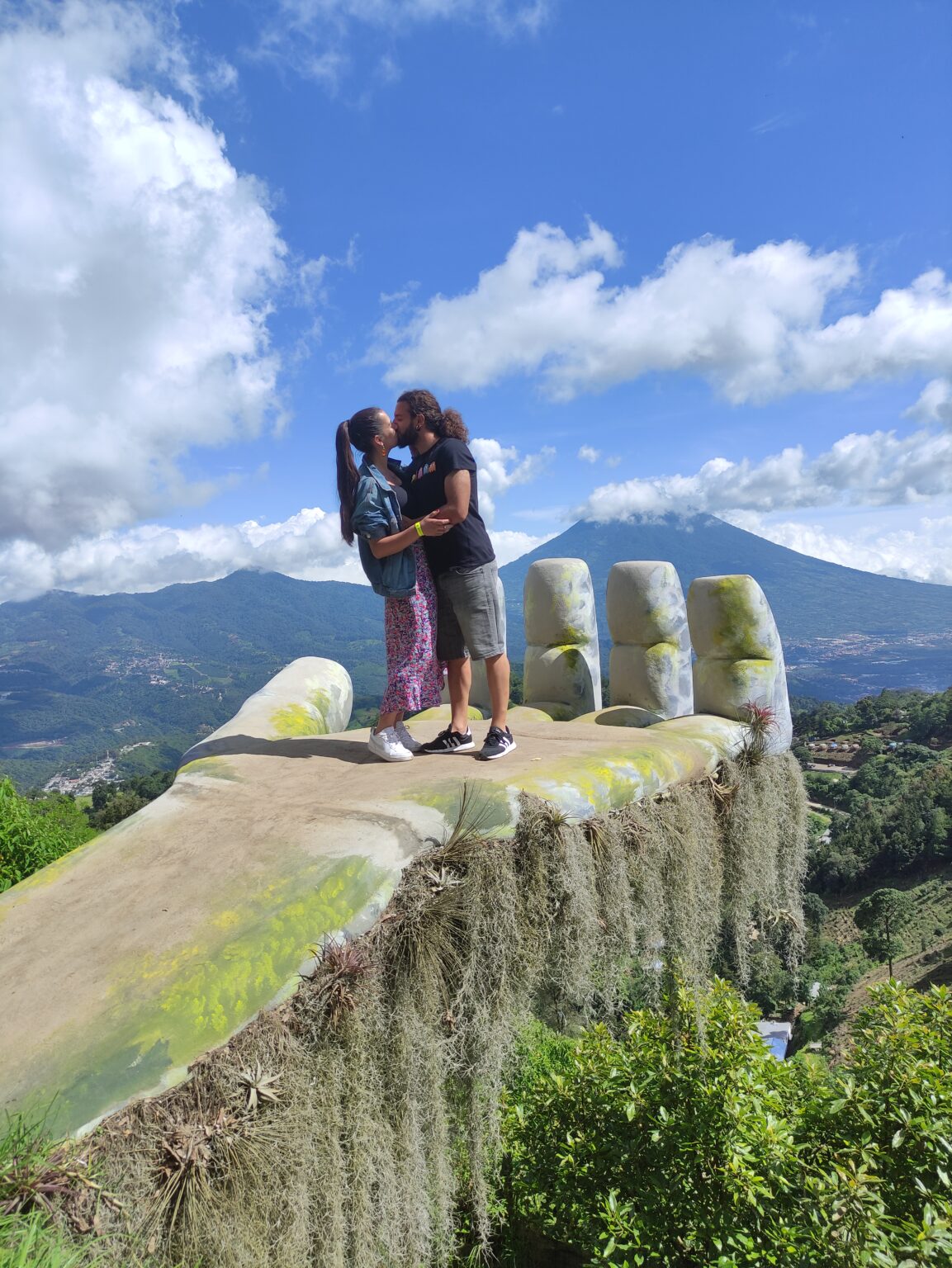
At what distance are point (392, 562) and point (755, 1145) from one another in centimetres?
459

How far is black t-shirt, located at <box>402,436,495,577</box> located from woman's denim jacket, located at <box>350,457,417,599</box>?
149 mm

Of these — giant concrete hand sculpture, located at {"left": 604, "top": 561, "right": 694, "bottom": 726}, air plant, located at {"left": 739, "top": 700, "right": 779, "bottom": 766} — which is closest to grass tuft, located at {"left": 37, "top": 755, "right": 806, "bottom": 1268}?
air plant, located at {"left": 739, "top": 700, "right": 779, "bottom": 766}

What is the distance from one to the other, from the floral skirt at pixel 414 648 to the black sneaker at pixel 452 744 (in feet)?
0.85

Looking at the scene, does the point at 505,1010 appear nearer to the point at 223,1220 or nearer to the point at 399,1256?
the point at 399,1256

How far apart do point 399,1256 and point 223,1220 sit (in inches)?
46.9

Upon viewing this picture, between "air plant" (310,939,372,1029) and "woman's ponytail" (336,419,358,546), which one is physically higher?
"woman's ponytail" (336,419,358,546)

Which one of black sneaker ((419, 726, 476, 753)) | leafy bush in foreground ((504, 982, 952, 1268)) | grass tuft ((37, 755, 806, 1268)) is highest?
black sneaker ((419, 726, 476, 753))

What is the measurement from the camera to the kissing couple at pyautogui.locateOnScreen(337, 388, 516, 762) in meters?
4.27

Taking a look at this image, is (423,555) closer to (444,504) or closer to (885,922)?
(444,504)

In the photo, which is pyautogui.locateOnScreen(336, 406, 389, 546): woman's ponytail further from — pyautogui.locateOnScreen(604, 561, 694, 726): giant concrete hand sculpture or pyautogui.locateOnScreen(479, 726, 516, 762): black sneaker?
pyautogui.locateOnScreen(604, 561, 694, 726): giant concrete hand sculpture

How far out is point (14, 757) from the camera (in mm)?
172000

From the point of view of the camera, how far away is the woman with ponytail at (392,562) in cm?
426

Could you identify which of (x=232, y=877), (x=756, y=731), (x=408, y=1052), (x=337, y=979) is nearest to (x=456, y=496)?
(x=232, y=877)

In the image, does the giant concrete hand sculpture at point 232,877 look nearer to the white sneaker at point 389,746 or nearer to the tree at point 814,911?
the white sneaker at point 389,746
